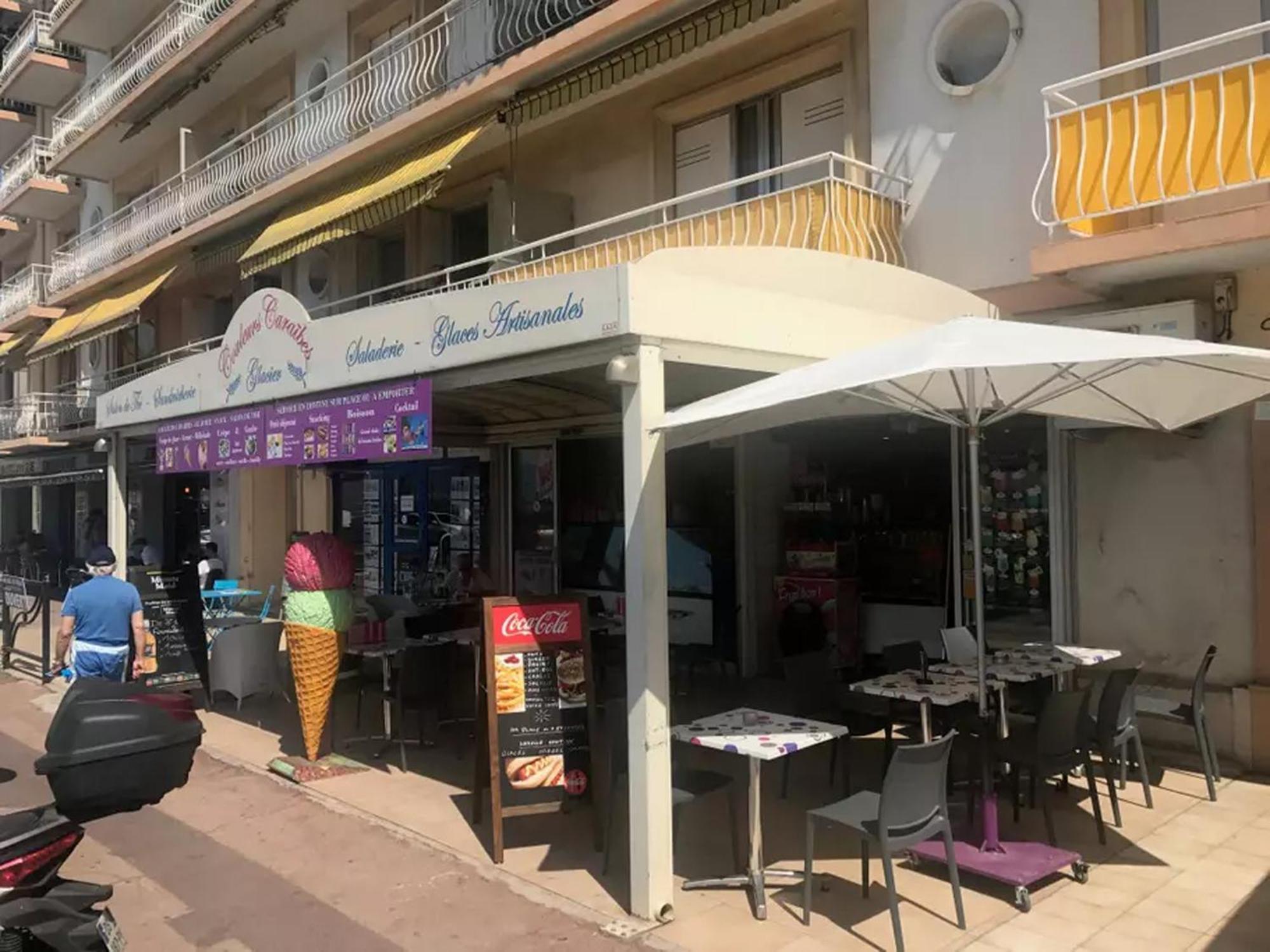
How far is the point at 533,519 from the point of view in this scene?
1282cm

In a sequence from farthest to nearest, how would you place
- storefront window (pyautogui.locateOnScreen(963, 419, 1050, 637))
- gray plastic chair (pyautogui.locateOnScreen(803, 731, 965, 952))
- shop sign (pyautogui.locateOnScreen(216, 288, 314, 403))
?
1. storefront window (pyautogui.locateOnScreen(963, 419, 1050, 637))
2. shop sign (pyautogui.locateOnScreen(216, 288, 314, 403))
3. gray plastic chair (pyautogui.locateOnScreen(803, 731, 965, 952))

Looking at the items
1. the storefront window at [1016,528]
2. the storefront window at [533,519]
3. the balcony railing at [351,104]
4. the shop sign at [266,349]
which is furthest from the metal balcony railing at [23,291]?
the storefront window at [1016,528]

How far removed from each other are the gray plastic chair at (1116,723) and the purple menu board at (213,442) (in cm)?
628

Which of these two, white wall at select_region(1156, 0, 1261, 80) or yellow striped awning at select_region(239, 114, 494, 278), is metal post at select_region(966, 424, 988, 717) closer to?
white wall at select_region(1156, 0, 1261, 80)

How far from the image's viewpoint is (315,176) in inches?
536

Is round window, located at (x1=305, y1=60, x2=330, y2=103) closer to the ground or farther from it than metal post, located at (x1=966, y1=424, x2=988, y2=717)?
farther from it

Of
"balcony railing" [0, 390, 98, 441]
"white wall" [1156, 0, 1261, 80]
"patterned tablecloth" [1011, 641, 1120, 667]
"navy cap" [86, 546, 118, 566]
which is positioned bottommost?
"patterned tablecloth" [1011, 641, 1120, 667]

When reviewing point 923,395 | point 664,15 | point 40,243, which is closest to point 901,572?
point 923,395

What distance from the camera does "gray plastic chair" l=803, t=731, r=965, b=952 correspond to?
4312mm

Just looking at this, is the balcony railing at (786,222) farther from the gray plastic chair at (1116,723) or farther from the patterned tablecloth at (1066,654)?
the gray plastic chair at (1116,723)

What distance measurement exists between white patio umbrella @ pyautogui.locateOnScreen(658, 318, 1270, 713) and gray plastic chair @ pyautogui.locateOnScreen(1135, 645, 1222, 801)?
159 centimetres

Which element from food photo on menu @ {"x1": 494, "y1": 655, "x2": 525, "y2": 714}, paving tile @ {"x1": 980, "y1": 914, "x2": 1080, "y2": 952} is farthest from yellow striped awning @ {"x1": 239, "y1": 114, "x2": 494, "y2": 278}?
paving tile @ {"x1": 980, "y1": 914, "x2": 1080, "y2": 952}

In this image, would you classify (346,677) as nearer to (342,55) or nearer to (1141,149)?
(1141,149)

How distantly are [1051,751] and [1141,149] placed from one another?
4166 mm
